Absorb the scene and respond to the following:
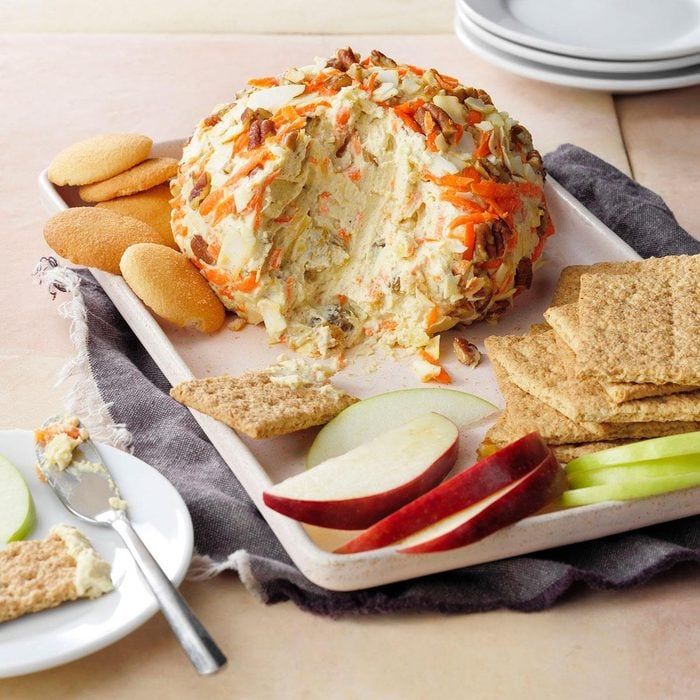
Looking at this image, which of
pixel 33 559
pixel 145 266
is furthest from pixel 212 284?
pixel 33 559

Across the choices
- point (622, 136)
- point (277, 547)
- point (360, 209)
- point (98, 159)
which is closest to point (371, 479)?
point (277, 547)

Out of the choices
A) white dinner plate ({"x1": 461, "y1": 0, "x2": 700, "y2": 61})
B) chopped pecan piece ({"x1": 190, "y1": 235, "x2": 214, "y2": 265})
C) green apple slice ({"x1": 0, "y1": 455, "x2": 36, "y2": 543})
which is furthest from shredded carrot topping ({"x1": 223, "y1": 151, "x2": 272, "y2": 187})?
white dinner plate ({"x1": 461, "y1": 0, "x2": 700, "y2": 61})

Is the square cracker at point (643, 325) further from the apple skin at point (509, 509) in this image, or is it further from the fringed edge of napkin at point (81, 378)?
the fringed edge of napkin at point (81, 378)

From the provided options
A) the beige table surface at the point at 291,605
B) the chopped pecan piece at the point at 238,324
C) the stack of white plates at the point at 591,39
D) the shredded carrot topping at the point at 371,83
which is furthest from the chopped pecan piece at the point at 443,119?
the stack of white plates at the point at 591,39

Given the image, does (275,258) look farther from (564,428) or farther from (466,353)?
(564,428)

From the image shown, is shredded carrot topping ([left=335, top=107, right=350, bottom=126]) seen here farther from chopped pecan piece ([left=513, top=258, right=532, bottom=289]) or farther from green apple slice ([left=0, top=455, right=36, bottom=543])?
green apple slice ([left=0, top=455, right=36, bottom=543])

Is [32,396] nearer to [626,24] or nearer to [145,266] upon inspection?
[145,266]
